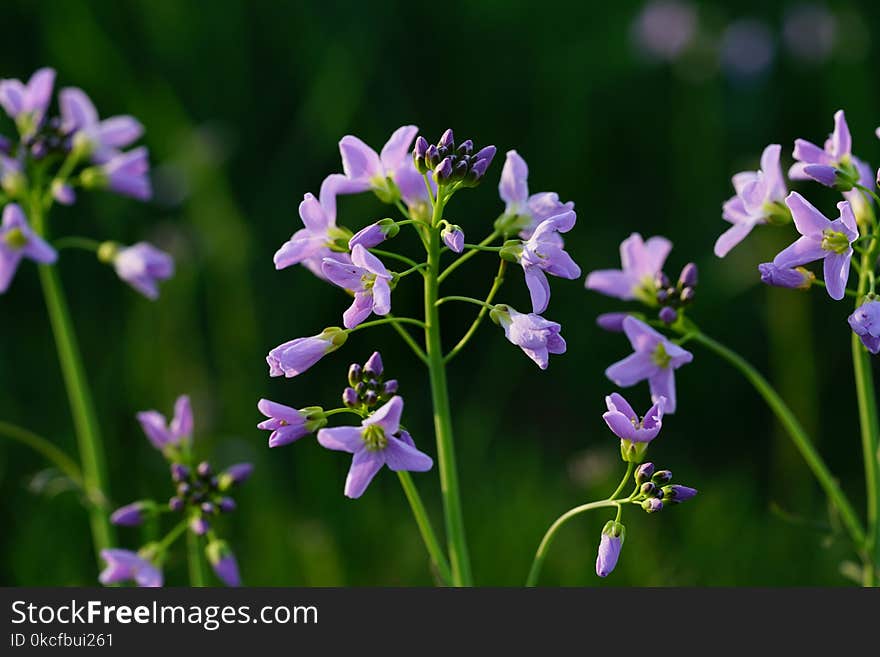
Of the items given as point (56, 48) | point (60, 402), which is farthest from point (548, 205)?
point (56, 48)

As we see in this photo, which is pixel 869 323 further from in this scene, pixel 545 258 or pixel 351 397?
pixel 351 397

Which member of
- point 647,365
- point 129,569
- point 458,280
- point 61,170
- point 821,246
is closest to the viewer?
point 821,246

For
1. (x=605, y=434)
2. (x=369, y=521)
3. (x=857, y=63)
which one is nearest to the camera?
(x=369, y=521)

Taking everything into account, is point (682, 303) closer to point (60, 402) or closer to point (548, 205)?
point (548, 205)

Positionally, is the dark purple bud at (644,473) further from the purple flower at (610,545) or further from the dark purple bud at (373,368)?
the dark purple bud at (373,368)

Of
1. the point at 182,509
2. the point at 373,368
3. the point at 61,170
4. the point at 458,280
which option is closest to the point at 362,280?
the point at 373,368

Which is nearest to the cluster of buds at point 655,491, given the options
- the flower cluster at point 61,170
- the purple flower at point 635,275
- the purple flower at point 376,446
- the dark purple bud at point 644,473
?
the dark purple bud at point 644,473
